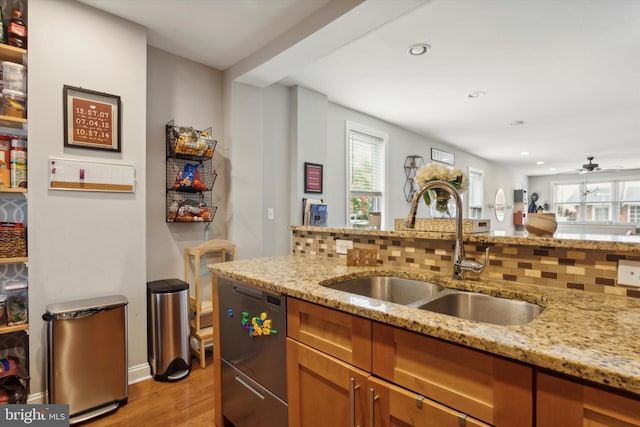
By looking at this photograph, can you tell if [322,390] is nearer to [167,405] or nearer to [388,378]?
[388,378]

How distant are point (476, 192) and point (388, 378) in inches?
283

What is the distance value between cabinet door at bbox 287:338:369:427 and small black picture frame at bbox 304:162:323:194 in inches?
90.2

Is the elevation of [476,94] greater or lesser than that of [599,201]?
greater

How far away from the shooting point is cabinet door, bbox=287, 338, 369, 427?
1036mm

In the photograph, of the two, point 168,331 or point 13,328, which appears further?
point 168,331

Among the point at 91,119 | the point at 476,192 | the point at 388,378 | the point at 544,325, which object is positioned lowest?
the point at 388,378

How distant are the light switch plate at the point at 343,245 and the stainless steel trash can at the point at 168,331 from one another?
1.22 metres

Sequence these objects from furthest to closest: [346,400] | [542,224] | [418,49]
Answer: [418,49], [542,224], [346,400]

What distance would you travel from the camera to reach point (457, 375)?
0.83m

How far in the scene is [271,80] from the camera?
293 cm

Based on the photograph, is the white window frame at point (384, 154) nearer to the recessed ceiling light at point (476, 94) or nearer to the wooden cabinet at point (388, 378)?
the recessed ceiling light at point (476, 94)

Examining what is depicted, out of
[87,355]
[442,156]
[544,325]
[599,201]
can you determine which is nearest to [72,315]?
[87,355]

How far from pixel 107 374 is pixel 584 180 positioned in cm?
1187

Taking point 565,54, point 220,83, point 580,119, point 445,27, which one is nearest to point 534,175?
point 580,119
